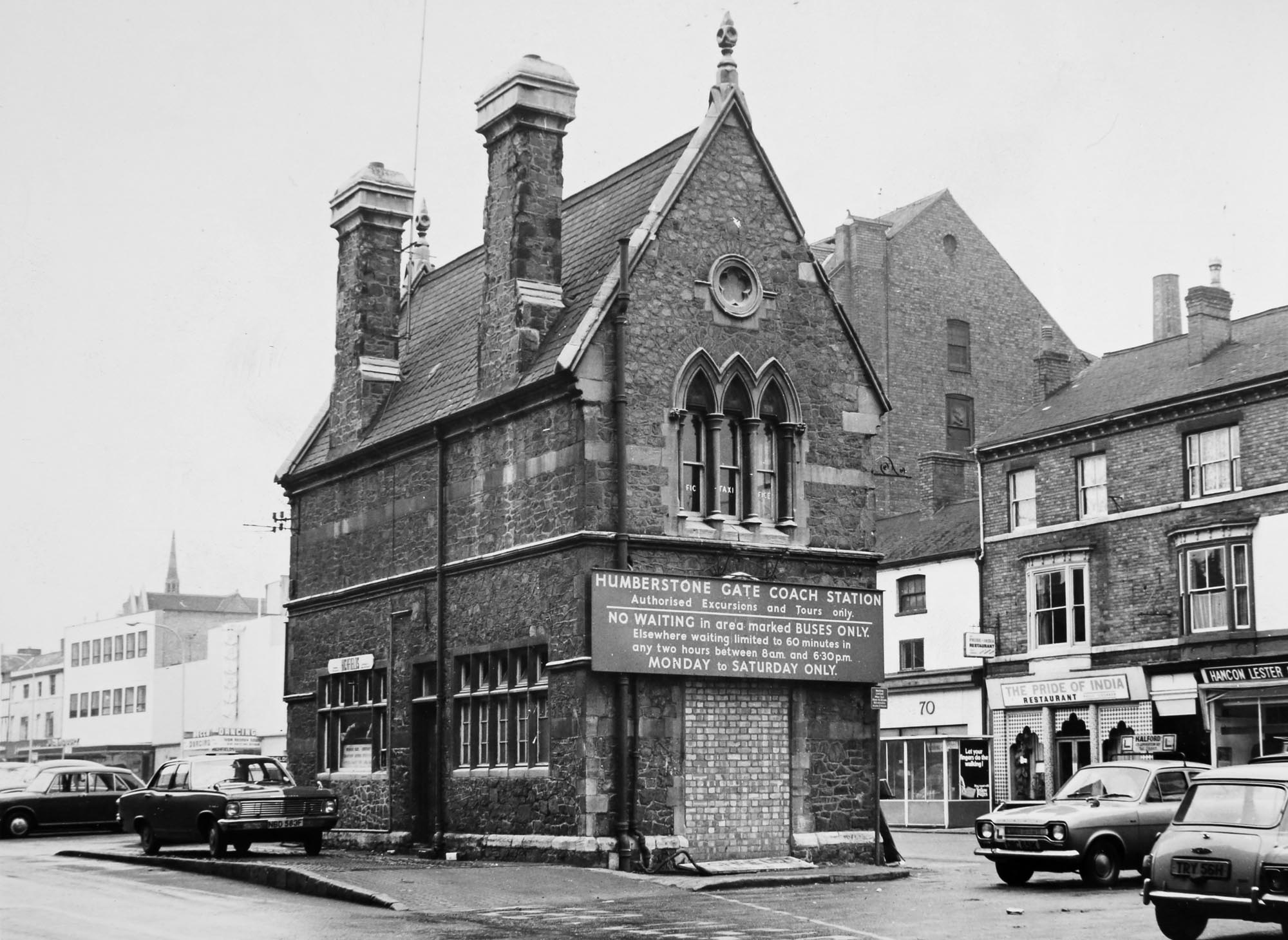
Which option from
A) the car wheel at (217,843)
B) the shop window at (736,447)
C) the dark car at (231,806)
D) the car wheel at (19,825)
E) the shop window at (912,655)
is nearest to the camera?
the shop window at (736,447)

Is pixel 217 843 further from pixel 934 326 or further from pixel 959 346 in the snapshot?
pixel 959 346

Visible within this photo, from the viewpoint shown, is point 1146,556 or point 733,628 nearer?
point 733,628

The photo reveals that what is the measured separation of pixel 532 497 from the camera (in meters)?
25.9

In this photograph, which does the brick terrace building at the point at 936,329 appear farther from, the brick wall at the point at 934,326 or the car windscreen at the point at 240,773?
the car windscreen at the point at 240,773

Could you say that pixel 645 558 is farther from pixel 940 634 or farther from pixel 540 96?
pixel 940 634

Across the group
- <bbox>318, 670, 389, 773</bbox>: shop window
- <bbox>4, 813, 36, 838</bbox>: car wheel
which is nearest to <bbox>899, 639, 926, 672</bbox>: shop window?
<bbox>318, 670, 389, 773</bbox>: shop window

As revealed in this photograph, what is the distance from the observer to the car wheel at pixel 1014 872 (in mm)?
23188

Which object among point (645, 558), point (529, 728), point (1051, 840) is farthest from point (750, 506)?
point (1051, 840)

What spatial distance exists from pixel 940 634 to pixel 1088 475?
7.11m

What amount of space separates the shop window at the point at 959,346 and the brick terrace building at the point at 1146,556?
26.4 ft

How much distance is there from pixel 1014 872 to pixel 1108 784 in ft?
6.40

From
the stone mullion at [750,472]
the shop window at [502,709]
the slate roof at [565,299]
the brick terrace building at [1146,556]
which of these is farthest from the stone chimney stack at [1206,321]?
the shop window at [502,709]

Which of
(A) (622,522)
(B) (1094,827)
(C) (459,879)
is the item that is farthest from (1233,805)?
(A) (622,522)

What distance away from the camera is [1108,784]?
78.5 ft
